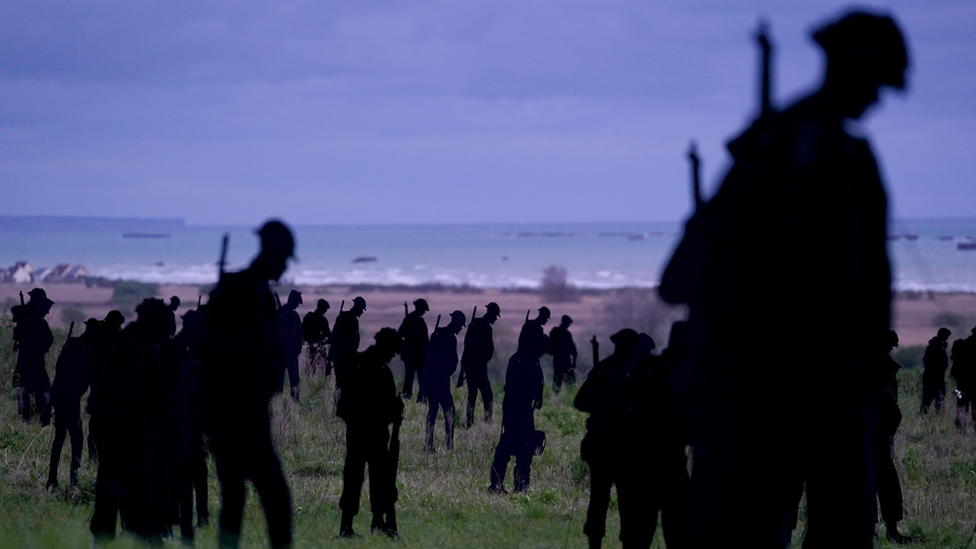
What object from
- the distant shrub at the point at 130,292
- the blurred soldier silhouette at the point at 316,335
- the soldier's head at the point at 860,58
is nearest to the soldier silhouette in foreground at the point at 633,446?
the soldier's head at the point at 860,58

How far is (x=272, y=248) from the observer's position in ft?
17.8

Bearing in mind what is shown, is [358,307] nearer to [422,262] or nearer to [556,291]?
[556,291]

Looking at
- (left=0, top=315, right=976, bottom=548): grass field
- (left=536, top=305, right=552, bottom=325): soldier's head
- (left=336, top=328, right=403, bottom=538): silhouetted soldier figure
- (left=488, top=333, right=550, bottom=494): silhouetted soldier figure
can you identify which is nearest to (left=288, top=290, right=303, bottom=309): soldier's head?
(left=0, top=315, right=976, bottom=548): grass field

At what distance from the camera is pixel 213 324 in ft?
17.6

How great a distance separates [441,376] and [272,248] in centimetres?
819

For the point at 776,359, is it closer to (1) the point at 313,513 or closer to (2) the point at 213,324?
(2) the point at 213,324

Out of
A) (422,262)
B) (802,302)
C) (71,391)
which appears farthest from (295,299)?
(422,262)

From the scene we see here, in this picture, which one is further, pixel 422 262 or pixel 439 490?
pixel 422 262

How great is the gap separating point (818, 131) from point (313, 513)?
5664 millimetres

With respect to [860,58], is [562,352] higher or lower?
lower

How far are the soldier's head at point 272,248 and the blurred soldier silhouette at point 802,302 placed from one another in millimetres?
2466

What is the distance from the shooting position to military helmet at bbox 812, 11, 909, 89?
11.8 feet

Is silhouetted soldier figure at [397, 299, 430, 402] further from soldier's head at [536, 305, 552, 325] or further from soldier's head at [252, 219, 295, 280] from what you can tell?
soldier's head at [252, 219, 295, 280]

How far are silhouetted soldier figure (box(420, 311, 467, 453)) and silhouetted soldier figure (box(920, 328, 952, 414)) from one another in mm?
7948
